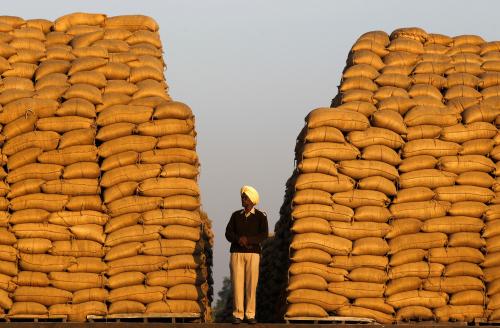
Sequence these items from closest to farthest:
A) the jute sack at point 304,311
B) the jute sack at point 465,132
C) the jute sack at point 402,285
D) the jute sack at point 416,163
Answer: the jute sack at point 304,311, the jute sack at point 402,285, the jute sack at point 416,163, the jute sack at point 465,132

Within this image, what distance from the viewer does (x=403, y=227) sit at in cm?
1255

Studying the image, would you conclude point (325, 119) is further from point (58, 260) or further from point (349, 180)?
point (58, 260)

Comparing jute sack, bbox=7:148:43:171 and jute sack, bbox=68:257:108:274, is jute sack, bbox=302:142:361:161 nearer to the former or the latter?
jute sack, bbox=68:257:108:274

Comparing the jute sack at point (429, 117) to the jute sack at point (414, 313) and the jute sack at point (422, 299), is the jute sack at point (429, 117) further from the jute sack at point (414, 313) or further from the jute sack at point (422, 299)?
the jute sack at point (414, 313)

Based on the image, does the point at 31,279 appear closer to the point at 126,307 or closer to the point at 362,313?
the point at 126,307

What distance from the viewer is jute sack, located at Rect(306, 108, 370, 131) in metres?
12.8

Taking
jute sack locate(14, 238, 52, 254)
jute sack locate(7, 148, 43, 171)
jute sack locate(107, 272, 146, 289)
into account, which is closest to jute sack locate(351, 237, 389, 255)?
jute sack locate(107, 272, 146, 289)

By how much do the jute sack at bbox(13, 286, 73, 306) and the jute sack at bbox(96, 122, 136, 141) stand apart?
5.60 feet

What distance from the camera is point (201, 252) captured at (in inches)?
494

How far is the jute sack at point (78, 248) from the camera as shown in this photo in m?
12.2

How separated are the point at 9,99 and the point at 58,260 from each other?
2002 mm

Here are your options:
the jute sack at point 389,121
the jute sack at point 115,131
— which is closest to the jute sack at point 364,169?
the jute sack at point 389,121

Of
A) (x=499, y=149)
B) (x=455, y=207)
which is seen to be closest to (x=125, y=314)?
(x=455, y=207)

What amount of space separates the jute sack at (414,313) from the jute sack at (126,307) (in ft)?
8.41
